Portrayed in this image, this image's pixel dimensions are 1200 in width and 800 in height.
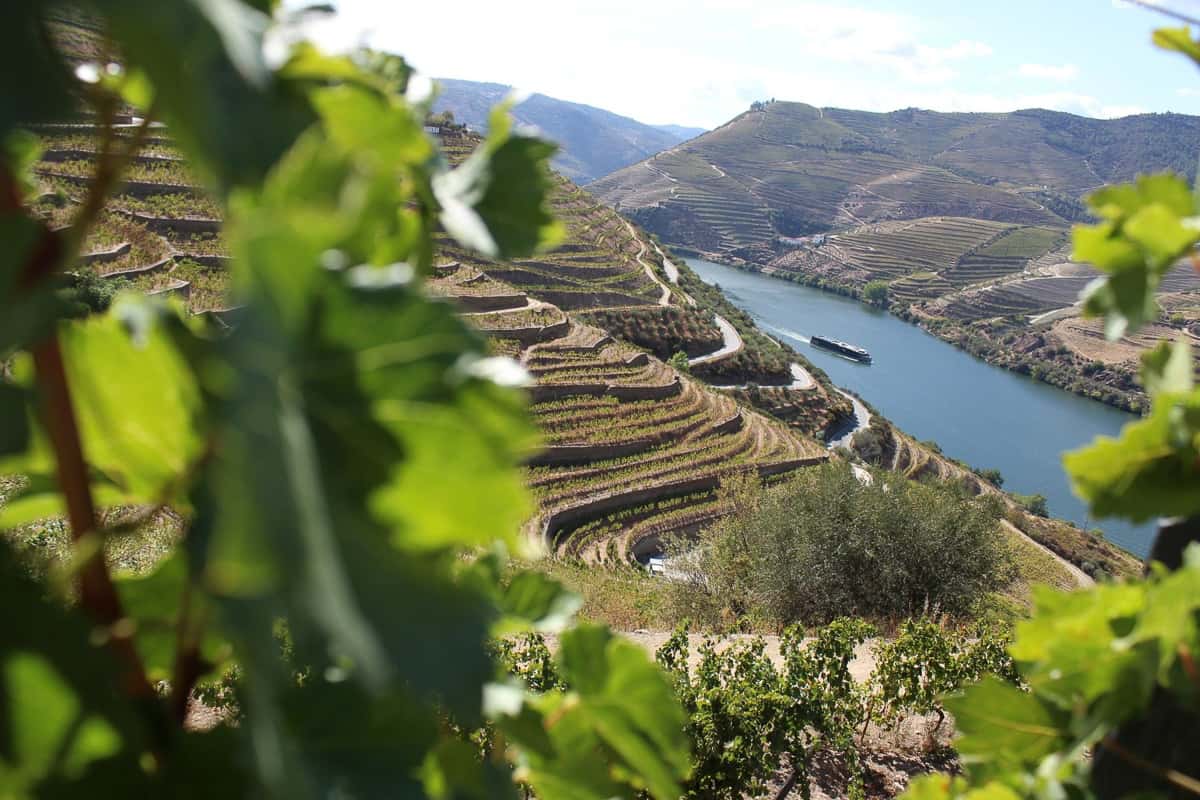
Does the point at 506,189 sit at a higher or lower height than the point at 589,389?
higher

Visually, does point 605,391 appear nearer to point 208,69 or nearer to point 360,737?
point 360,737

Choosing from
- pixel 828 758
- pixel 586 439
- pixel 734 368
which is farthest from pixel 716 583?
pixel 734 368

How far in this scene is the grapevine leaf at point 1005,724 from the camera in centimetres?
65

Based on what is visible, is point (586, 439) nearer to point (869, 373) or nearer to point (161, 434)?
point (161, 434)

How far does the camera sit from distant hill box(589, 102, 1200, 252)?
68562 millimetres

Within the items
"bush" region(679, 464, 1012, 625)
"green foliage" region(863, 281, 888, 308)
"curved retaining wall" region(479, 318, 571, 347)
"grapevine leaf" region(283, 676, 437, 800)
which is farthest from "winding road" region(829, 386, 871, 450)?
"grapevine leaf" region(283, 676, 437, 800)

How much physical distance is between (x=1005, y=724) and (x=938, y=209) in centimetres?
7715

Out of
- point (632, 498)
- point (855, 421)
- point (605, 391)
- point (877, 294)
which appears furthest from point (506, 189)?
point (877, 294)

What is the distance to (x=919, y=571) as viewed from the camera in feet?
29.1

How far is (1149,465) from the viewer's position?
54 cm

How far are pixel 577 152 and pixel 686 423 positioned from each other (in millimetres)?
127507

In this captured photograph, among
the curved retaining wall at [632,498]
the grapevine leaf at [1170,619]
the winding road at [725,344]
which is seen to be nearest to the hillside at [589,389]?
the curved retaining wall at [632,498]

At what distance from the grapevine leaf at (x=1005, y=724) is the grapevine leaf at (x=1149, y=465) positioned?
20 centimetres

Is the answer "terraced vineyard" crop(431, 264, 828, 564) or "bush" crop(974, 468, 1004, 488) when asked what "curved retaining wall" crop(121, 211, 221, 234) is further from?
"bush" crop(974, 468, 1004, 488)
